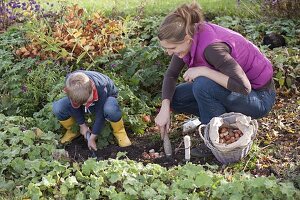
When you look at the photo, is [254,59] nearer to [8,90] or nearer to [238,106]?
[238,106]

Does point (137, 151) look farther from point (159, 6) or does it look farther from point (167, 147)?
point (159, 6)

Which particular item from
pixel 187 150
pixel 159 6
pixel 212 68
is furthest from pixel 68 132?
pixel 159 6

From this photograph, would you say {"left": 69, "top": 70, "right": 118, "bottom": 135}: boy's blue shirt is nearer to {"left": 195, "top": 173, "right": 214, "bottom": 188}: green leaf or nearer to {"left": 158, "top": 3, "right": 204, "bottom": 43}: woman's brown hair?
{"left": 158, "top": 3, "right": 204, "bottom": 43}: woman's brown hair

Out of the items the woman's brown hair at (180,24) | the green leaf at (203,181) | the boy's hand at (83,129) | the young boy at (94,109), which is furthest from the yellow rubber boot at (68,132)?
the green leaf at (203,181)

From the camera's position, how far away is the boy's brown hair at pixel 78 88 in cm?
446

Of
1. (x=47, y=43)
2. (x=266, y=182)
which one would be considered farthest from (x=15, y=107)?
(x=266, y=182)

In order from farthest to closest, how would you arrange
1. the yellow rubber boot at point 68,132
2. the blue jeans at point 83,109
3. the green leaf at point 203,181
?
the yellow rubber boot at point 68,132 < the blue jeans at point 83,109 < the green leaf at point 203,181

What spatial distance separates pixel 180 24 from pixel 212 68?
44 centimetres

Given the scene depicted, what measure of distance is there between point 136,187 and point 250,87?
119 cm

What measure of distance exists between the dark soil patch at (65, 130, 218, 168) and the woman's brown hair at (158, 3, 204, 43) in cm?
97

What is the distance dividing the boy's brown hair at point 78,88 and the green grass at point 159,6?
9.06ft

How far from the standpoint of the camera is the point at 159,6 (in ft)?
27.0


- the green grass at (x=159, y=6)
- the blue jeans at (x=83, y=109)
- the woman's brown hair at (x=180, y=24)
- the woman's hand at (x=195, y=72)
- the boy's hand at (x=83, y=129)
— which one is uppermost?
the woman's brown hair at (x=180, y=24)

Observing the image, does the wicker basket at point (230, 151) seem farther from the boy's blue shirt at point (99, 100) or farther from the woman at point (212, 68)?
the boy's blue shirt at point (99, 100)
